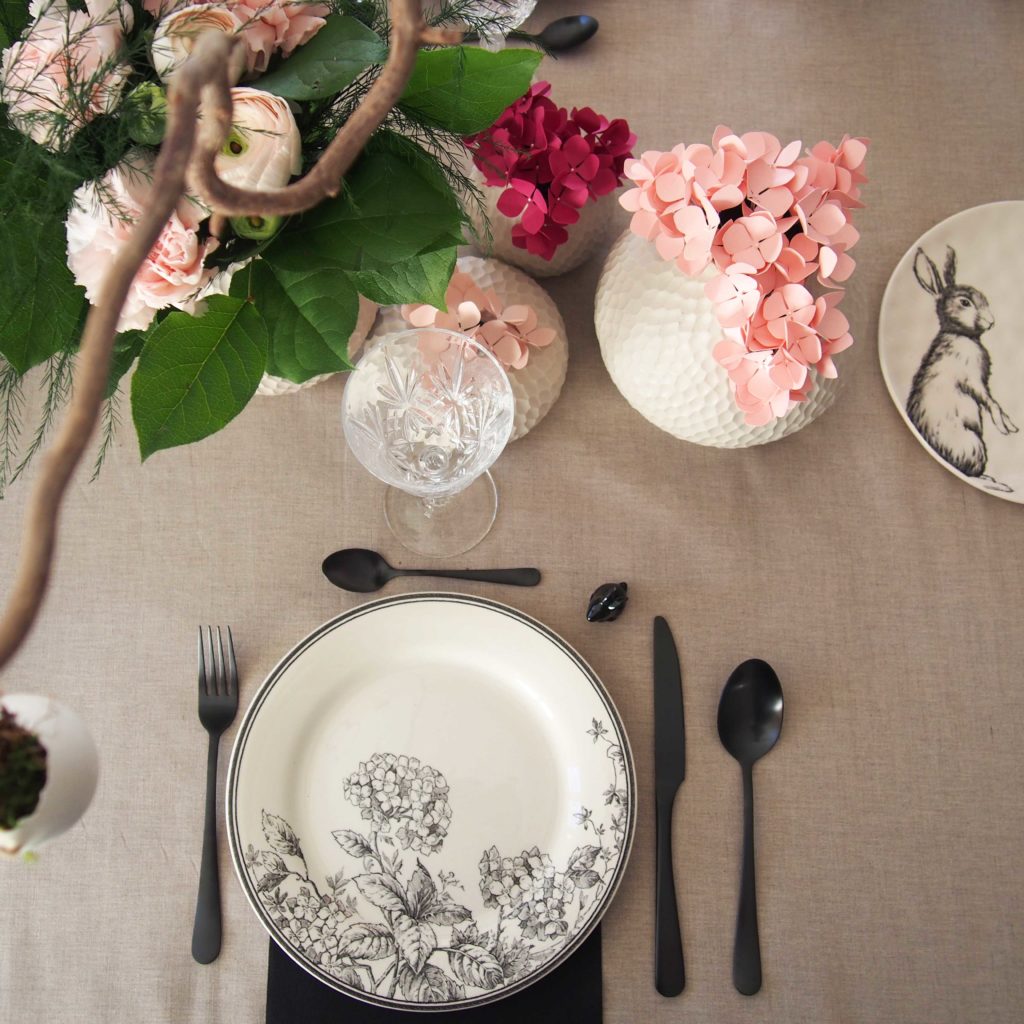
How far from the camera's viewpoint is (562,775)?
66cm

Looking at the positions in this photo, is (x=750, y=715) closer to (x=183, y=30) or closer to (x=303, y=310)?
(x=303, y=310)

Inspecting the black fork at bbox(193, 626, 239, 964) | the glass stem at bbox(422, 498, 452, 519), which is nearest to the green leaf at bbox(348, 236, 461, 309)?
the glass stem at bbox(422, 498, 452, 519)

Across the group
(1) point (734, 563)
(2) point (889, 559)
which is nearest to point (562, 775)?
(1) point (734, 563)

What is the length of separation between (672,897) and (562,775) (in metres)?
0.12

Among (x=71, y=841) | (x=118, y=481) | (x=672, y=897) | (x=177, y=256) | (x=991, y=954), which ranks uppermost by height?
(x=177, y=256)

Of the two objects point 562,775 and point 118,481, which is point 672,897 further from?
point 118,481

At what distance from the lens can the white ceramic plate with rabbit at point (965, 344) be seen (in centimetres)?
72

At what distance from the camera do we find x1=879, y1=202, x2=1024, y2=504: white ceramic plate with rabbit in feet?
2.36

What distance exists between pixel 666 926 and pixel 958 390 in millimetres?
502

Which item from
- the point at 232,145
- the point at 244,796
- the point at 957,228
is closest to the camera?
the point at 232,145

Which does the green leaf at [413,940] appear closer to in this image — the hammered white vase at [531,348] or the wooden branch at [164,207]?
the hammered white vase at [531,348]

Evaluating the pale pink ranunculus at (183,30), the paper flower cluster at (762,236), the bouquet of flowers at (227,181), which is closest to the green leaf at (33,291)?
the bouquet of flowers at (227,181)

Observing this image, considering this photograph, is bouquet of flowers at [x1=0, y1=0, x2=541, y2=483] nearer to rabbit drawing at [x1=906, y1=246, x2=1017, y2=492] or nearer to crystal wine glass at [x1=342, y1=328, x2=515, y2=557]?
crystal wine glass at [x1=342, y1=328, x2=515, y2=557]

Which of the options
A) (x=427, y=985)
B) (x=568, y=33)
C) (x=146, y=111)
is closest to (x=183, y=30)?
(x=146, y=111)
